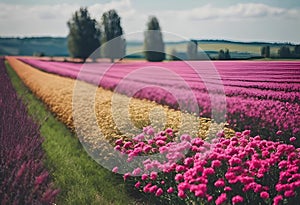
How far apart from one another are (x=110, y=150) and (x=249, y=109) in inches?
84.1

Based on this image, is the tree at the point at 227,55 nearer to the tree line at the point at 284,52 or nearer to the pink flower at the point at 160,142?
the tree line at the point at 284,52

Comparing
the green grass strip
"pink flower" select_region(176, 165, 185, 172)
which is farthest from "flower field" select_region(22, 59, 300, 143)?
the green grass strip

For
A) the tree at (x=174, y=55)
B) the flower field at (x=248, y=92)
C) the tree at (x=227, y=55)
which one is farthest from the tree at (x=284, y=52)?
the tree at (x=174, y=55)

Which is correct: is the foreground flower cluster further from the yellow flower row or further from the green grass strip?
the green grass strip

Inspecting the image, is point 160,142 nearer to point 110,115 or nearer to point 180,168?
point 180,168

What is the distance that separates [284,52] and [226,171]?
146 centimetres

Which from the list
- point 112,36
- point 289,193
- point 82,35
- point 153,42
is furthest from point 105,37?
point 289,193

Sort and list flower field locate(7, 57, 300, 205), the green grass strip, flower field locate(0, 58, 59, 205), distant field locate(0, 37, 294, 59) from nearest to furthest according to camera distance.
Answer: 1. flower field locate(0, 58, 59, 205)
2. flower field locate(7, 57, 300, 205)
3. distant field locate(0, 37, 294, 59)
4. the green grass strip

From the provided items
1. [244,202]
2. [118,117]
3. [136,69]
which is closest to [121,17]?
[136,69]

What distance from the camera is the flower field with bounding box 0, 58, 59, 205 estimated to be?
3643 millimetres

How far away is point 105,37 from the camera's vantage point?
6.27 meters

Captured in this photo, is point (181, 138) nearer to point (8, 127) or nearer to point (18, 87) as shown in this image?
point (8, 127)

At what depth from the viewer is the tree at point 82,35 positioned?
6.27 metres

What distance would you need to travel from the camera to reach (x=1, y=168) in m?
4.36
